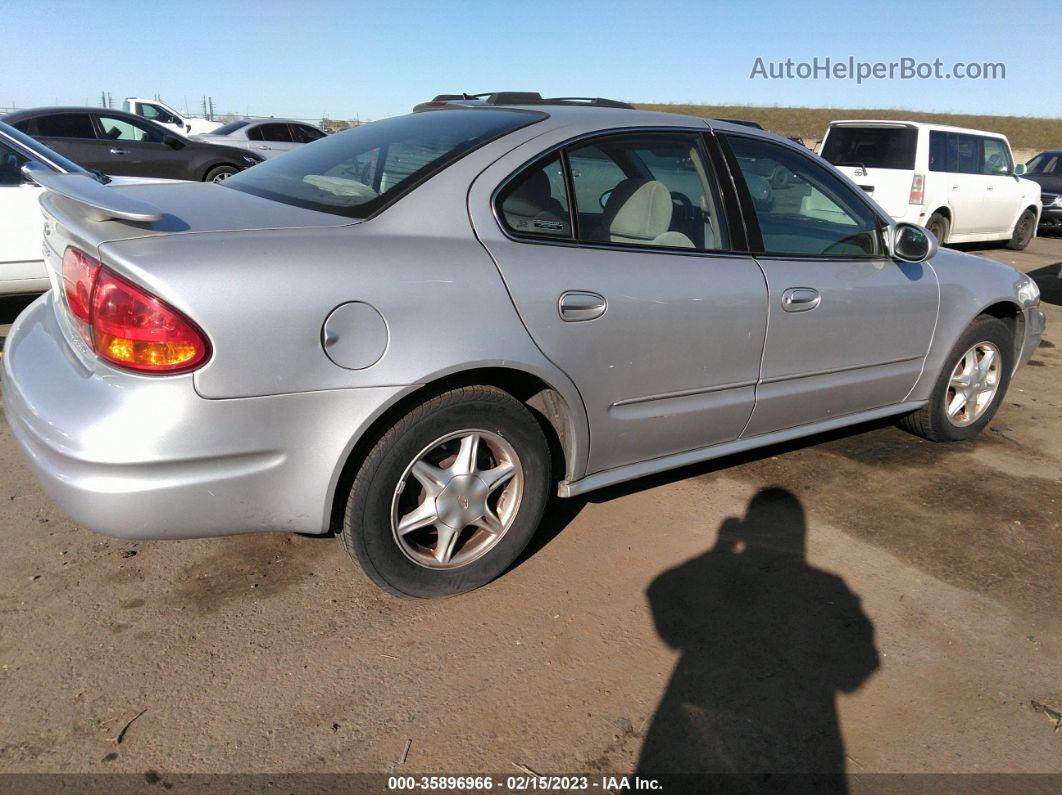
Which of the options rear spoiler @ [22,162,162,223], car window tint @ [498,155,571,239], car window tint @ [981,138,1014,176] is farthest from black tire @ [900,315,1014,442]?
car window tint @ [981,138,1014,176]

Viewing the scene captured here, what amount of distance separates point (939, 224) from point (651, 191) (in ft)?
30.9

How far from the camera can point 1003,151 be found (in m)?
11.7

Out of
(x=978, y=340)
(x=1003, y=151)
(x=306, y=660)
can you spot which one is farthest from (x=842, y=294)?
(x=1003, y=151)

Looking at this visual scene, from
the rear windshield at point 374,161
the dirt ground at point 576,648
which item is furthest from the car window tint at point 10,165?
the rear windshield at point 374,161

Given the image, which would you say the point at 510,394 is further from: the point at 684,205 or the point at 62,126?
the point at 62,126

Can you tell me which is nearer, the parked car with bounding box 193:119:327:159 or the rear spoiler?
the rear spoiler

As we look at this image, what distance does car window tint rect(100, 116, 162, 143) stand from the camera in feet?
33.4

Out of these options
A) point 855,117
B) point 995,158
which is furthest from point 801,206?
point 855,117

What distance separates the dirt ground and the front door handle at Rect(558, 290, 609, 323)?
3.14 ft

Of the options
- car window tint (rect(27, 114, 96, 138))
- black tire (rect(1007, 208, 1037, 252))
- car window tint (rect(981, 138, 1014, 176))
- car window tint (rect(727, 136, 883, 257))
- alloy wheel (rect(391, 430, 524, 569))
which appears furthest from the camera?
black tire (rect(1007, 208, 1037, 252))

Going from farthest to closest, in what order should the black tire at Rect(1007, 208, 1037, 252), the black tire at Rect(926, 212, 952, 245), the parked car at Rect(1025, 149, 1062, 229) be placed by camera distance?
1. the parked car at Rect(1025, 149, 1062, 229)
2. the black tire at Rect(1007, 208, 1037, 252)
3. the black tire at Rect(926, 212, 952, 245)

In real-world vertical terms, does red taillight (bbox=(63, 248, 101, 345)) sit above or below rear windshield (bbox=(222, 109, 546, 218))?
below

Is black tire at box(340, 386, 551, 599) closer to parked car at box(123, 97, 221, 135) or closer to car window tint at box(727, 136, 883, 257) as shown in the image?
car window tint at box(727, 136, 883, 257)

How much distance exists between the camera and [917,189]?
1015 cm
